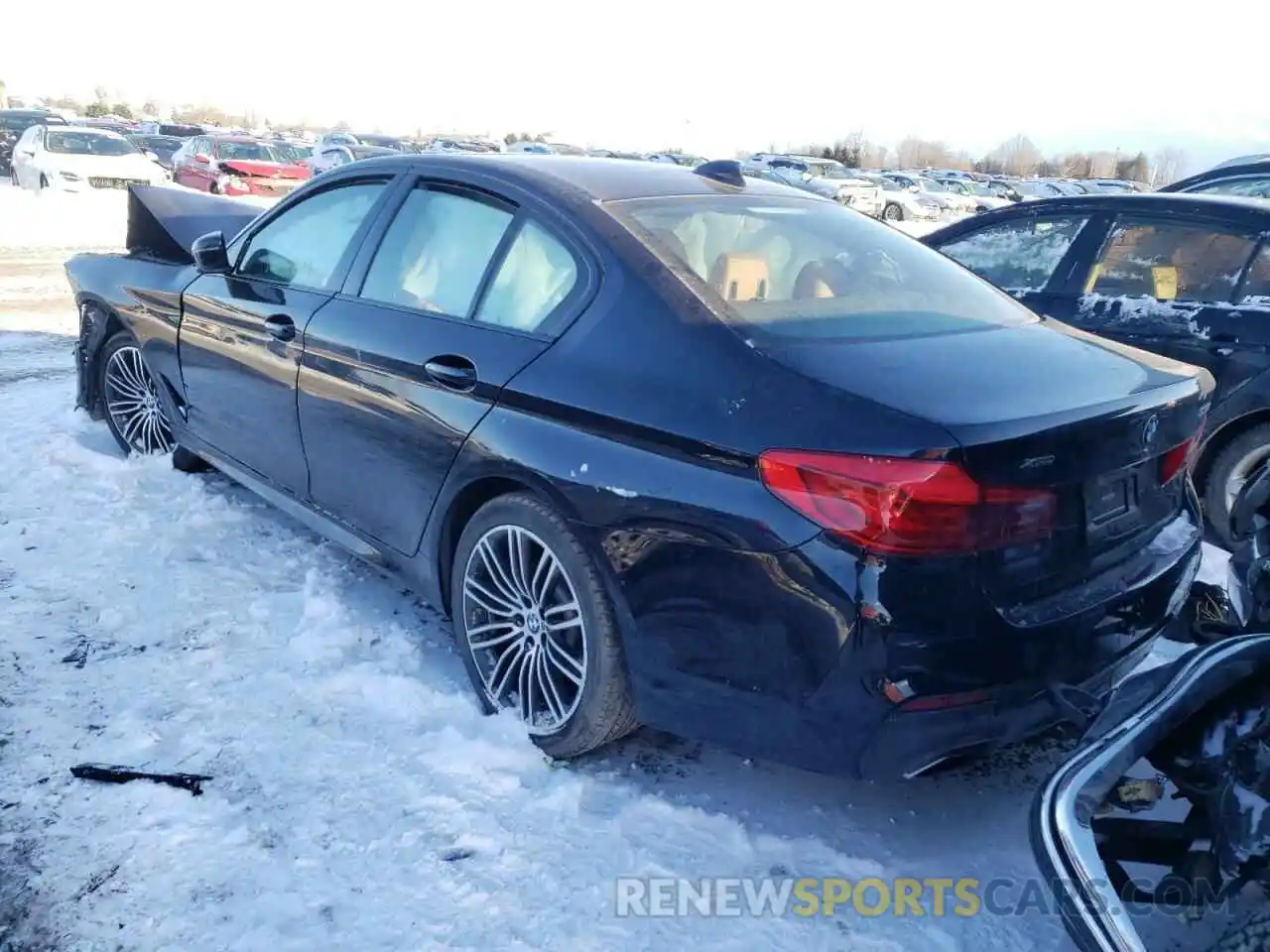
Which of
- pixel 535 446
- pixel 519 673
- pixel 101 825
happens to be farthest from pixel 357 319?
pixel 101 825

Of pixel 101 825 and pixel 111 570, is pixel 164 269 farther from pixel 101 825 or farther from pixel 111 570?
pixel 101 825

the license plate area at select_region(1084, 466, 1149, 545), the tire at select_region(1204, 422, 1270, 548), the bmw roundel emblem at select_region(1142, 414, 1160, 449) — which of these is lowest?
the tire at select_region(1204, 422, 1270, 548)

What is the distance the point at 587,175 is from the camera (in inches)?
128

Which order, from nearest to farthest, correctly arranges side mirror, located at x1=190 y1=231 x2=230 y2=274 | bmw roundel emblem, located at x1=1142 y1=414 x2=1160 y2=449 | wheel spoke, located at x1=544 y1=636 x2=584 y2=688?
bmw roundel emblem, located at x1=1142 y1=414 x2=1160 y2=449 < wheel spoke, located at x1=544 y1=636 x2=584 y2=688 < side mirror, located at x1=190 y1=231 x2=230 y2=274

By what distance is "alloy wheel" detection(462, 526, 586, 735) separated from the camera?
9.18ft

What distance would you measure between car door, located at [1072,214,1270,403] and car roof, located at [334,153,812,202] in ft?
6.78

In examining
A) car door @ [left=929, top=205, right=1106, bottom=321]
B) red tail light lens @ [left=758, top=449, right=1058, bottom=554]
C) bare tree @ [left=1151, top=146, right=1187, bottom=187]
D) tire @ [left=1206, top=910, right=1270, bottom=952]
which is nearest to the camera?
tire @ [left=1206, top=910, right=1270, bottom=952]

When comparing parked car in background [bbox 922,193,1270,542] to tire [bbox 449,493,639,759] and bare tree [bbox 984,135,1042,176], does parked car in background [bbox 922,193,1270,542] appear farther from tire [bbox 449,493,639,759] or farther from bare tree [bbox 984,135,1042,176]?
bare tree [bbox 984,135,1042,176]

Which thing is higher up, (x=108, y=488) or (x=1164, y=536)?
(x=1164, y=536)

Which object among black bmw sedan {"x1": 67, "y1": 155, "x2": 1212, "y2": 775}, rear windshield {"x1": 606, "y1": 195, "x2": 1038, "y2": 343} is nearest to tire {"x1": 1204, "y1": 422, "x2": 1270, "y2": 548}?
black bmw sedan {"x1": 67, "y1": 155, "x2": 1212, "y2": 775}

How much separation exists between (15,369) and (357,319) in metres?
4.90

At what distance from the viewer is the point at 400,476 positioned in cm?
321

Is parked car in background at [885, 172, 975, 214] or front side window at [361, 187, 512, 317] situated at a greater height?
parked car in background at [885, 172, 975, 214]

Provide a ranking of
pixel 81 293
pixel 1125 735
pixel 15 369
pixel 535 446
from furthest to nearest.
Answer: pixel 15 369 < pixel 81 293 < pixel 535 446 < pixel 1125 735
